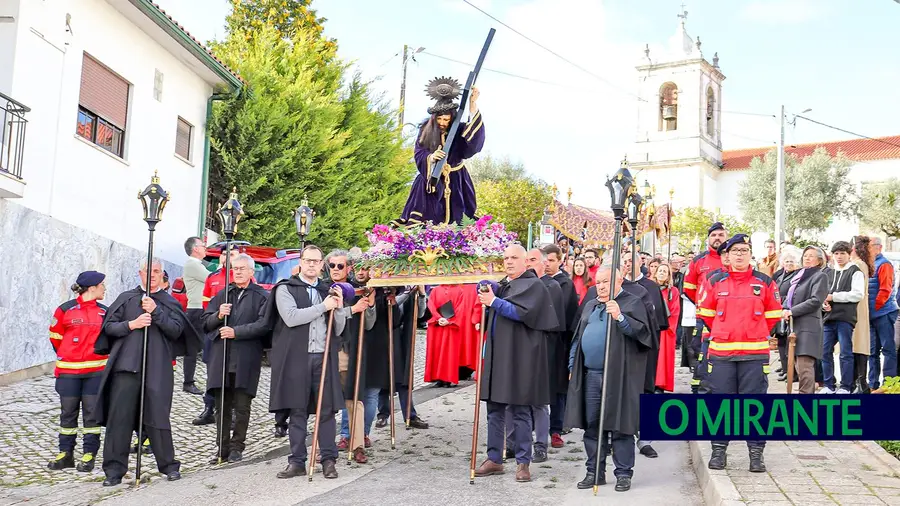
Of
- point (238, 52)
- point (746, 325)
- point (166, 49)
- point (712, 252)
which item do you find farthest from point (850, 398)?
point (238, 52)

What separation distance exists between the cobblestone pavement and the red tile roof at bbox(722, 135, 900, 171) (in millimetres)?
62137

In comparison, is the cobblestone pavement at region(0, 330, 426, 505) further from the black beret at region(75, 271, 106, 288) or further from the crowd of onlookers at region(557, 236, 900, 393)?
the crowd of onlookers at region(557, 236, 900, 393)

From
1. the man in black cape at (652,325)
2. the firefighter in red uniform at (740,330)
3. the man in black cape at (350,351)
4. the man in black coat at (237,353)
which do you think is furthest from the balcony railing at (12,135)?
the firefighter in red uniform at (740,330)

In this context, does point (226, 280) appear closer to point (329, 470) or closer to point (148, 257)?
point (148, 257)

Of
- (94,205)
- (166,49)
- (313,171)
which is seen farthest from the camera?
(313,171)

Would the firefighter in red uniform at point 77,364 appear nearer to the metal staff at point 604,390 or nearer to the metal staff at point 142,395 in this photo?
the metal staff at point 142,395

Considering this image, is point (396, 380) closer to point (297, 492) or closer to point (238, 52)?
point (297, 492)

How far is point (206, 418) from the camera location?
34.4ft

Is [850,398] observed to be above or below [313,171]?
below

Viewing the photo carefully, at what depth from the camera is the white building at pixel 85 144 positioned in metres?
12.5

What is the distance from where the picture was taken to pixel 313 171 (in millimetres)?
21125

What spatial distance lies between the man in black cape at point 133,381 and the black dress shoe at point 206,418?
244 centimetres

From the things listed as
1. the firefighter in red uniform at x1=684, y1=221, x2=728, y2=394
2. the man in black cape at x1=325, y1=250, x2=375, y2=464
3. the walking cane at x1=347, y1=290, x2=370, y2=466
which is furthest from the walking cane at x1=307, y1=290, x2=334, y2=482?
the firefighter in red uniform at x1=684, y1=221, x2=728, y2=394

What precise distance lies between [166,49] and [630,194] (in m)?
12.3
